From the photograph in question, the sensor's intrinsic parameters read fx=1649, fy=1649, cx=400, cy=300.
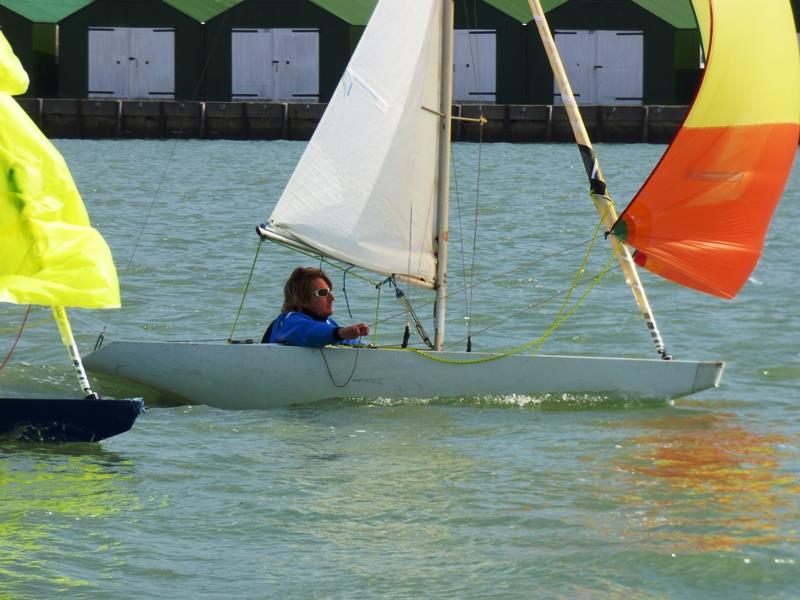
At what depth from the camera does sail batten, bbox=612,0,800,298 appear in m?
11.7

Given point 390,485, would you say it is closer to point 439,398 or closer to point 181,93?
point 439,398

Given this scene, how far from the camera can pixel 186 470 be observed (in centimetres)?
1012

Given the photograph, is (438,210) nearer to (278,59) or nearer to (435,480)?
(435,480)

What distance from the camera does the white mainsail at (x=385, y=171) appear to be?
1229 centimetres

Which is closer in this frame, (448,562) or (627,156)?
(448,562)

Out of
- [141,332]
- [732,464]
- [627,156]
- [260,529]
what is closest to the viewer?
[260,529]

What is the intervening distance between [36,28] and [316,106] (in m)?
9.32

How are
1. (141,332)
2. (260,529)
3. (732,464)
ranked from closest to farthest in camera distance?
(260,529), (732,464), (141,332)

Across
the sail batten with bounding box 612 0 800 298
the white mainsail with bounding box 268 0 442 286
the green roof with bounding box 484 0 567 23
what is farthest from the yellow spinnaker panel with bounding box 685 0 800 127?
the green roof with bounding box 484 0 567 23

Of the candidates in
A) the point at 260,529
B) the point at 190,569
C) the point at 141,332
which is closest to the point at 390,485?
the point at 260,529

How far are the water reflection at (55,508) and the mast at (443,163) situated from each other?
299 centimetres

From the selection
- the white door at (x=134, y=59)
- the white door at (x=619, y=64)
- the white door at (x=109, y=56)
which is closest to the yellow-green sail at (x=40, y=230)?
the white door at (x=619, y=64)

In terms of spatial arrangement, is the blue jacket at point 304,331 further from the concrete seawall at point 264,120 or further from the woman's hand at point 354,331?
the concrete seawall at point 264,120

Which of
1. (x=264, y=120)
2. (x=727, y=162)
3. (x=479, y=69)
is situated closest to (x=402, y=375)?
(x=727, y=162)
